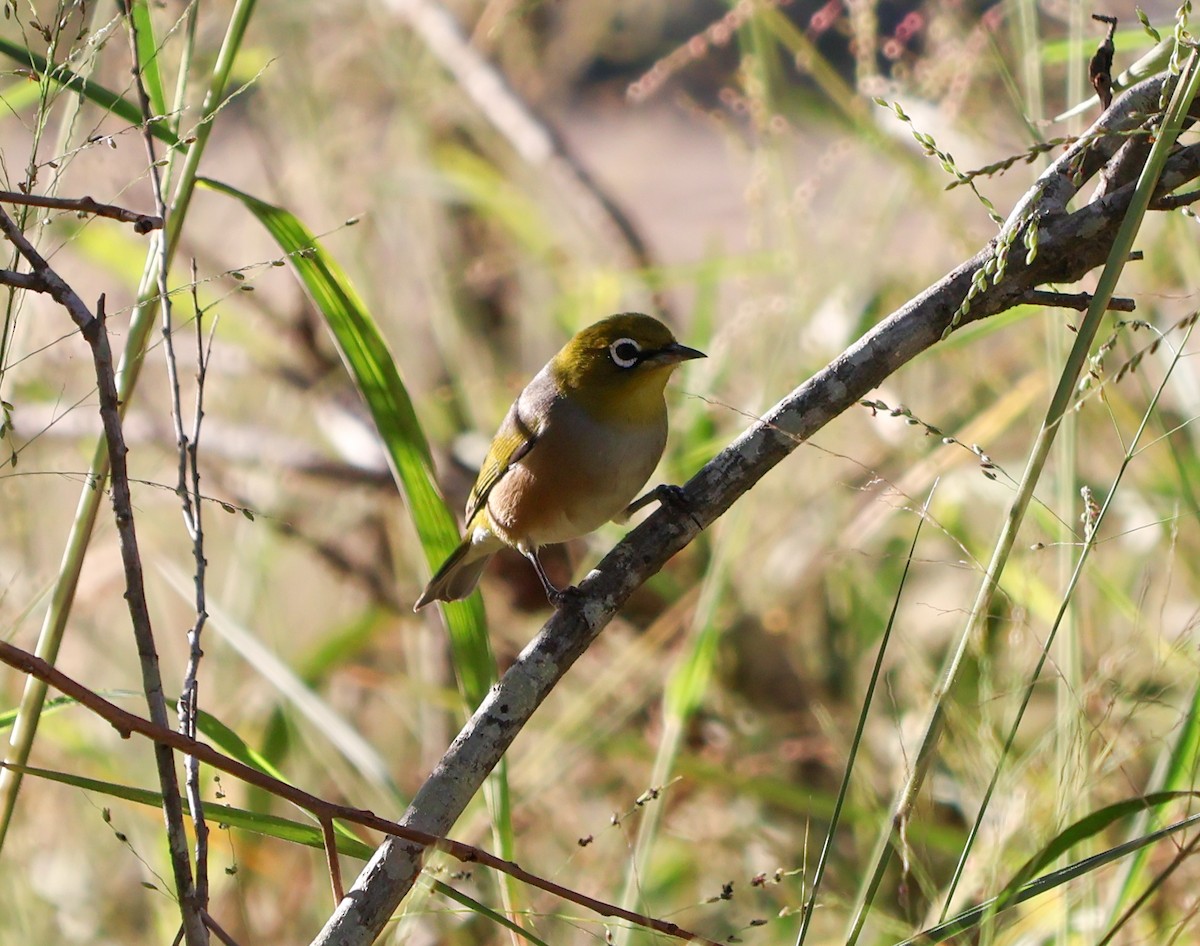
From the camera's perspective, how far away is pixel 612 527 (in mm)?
4098

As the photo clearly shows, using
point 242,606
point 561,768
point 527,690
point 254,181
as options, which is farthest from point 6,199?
point 254,181

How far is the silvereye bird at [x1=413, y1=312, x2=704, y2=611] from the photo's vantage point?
286cm

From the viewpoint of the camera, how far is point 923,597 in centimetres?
435

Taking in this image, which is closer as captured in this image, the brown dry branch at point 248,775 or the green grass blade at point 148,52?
the brown dry branch at point 248,775

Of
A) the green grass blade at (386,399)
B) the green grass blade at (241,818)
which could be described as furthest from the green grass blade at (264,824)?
the green grass blade at (386,399)

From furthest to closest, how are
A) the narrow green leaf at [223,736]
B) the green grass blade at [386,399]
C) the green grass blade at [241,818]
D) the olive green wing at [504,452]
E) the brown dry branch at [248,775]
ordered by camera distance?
1. the olive green wing at [504,452]
2. the green grass blade at [386,399]
3. the narrow green leaf at [223,736]
4. the green grass blade at [241,818]
5. the brown dry branch at [248,775]

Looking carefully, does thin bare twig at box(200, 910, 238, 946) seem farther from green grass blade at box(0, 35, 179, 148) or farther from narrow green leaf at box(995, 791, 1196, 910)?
green grass blade at box(0, 35, 179, 148)

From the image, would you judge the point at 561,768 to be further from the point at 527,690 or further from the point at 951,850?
the point at 527,690

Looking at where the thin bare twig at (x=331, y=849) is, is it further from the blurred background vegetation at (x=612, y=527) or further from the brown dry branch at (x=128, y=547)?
the blurred background vegetation at (x=612, y=527)

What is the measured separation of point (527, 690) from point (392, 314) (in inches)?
140

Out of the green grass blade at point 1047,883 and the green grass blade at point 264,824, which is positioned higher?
the green grass blade at point 264,824

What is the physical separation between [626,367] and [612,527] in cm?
129

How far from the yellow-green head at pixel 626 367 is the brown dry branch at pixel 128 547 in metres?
1.75

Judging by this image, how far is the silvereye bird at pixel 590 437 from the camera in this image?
2863 mm
